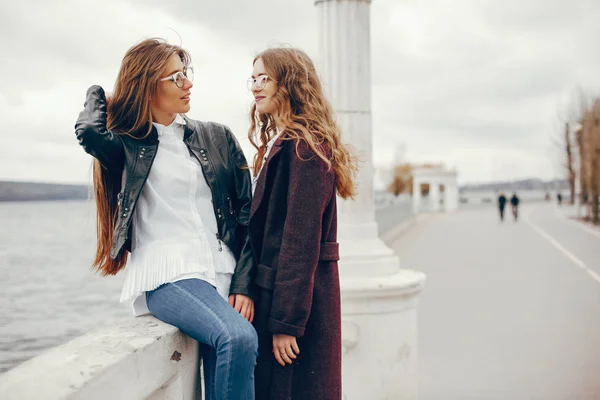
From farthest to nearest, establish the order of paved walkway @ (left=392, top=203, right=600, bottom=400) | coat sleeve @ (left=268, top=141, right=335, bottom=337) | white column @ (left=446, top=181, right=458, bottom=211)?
white column @ (left=446, top=181, right=458, bottom=211) → paved walkway @ (left=392, top=203, right=600, bottom=400) → coat sleeve @ (left=268, top=141, right=335, bottom=337)

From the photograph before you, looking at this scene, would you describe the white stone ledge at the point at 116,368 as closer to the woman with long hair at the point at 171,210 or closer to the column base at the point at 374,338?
the woman with long hair at the point at 171,210

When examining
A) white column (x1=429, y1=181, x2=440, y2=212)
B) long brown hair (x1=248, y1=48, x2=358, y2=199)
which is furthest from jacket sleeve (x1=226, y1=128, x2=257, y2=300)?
white column (x1=429, y1=181, x2=440, y2=212)

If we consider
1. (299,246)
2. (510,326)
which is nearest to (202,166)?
(299,246)

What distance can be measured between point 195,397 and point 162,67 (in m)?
1.19

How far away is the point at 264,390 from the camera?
2.43 meters

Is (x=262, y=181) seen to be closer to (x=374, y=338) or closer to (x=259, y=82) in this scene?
(x=259, y=82)

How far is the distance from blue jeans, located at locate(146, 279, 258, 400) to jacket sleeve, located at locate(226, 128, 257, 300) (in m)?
0.16

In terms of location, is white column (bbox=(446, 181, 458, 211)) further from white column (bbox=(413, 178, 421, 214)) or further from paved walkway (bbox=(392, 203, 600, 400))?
paved walkway (bbox=(392, 203, 600, 400))

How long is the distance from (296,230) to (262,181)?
253mm

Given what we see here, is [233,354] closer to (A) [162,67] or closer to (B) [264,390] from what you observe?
(B) [264,390]

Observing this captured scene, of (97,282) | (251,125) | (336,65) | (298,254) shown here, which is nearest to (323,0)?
(336,65)

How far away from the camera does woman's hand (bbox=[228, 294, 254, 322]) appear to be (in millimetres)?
2312

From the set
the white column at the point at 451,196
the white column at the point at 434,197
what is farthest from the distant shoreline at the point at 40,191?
the white column at the point at 451,196

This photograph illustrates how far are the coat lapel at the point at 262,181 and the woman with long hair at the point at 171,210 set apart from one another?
76 mm
